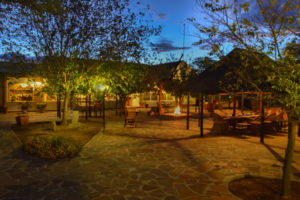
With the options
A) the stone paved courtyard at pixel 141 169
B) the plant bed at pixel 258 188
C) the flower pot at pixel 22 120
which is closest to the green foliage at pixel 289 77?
the plant bed at pixel 258 188

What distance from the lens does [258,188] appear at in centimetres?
429

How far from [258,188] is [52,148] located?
5.46 meters

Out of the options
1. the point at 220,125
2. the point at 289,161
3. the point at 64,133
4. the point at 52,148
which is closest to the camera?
the point at 289,161

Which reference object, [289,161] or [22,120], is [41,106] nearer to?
[22,120]

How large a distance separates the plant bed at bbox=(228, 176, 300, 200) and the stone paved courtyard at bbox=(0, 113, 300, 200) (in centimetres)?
19

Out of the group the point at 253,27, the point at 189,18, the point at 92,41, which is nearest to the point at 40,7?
the point at 92,41

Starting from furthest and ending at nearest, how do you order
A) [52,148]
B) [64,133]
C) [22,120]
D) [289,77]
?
1. [22,120]
2. [64,133]
3. [52,148]
4. [289,77]

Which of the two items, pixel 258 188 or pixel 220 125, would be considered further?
pixel 220 125

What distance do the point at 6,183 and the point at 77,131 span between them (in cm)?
595

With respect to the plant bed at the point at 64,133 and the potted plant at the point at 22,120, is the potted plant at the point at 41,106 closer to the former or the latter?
the potted plant at the point at 22,120

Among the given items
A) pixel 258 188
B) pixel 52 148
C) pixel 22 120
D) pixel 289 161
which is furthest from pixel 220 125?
pixel 22 120

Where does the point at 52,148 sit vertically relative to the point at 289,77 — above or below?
below

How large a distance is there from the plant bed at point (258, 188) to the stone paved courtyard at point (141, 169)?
7.3 inches

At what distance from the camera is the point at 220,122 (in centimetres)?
1041
